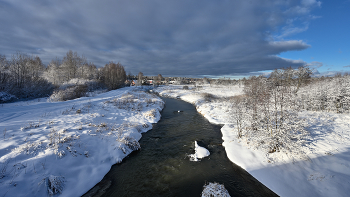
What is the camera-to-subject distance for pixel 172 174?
799 centimetres

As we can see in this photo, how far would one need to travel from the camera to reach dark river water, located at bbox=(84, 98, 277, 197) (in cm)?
676

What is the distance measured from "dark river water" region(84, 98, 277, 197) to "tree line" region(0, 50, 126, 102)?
2294cm

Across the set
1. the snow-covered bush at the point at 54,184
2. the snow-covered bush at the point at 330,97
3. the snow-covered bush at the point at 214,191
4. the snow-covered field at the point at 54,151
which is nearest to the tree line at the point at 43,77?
the snow-covered field at the point at 54,151

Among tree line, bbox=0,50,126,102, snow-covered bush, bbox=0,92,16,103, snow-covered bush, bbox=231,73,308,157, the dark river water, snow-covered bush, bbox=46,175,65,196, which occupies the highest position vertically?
tree line, bbox=0,50,126,102

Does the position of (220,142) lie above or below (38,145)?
below

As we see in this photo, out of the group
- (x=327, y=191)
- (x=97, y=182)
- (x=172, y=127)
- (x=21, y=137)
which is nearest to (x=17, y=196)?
(x=97, y=182)

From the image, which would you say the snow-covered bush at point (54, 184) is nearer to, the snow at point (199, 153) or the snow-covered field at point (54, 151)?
the snow-covered field at point (54, 151)

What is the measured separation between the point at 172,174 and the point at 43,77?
4507 cm

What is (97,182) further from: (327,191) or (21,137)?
(327,191)

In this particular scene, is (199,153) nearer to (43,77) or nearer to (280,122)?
(280,122)

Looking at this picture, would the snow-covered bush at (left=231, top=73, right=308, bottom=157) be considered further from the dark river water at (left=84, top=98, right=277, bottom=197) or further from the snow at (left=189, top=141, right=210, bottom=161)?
the snow at (left=189, top=141, right=210, bottom=161)

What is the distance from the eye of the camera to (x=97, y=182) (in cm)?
704

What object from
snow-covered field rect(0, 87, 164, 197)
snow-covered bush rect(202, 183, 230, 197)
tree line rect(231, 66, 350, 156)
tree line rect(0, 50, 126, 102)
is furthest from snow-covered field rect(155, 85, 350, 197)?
tree line rect(0, 50, 126, 102)

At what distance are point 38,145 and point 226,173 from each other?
38.6 ft
